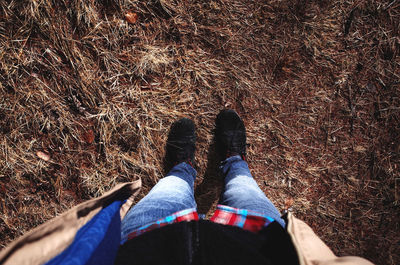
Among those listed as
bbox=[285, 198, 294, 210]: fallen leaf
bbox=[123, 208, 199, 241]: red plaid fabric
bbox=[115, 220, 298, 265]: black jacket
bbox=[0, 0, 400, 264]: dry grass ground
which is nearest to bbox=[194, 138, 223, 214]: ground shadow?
bbox=[0, 0, 400, 264]: dry grass ground

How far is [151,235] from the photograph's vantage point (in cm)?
85

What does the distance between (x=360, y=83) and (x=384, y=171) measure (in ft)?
2.22

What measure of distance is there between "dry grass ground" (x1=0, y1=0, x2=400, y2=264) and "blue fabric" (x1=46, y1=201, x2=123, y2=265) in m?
0.72

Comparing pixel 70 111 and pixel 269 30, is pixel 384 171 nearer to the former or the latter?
pixel 269 30

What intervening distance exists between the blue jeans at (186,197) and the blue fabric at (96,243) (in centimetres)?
11

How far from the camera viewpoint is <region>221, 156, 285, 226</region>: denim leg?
3.60ft

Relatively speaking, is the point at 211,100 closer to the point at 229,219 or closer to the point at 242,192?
the point at 242,192

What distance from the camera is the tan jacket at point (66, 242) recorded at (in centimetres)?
65

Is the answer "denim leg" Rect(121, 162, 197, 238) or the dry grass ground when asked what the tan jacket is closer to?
"denim leg" Rect(121, 162, 197, 238)

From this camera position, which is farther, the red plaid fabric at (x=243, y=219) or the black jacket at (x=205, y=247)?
the red plaid fabric at (x=243, y=219)

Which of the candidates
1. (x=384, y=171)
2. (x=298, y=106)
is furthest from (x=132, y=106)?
(x=384, y=171)

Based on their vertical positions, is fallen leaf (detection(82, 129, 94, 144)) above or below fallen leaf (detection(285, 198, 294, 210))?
above

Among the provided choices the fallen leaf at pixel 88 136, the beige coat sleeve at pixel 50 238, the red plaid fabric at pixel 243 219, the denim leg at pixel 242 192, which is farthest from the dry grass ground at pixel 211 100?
the beige coat sleeve at pixel 50 238

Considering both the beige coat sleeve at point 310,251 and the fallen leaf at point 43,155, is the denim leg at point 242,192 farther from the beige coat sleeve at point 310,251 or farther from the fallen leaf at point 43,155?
the fallen leaf at point 43,155
